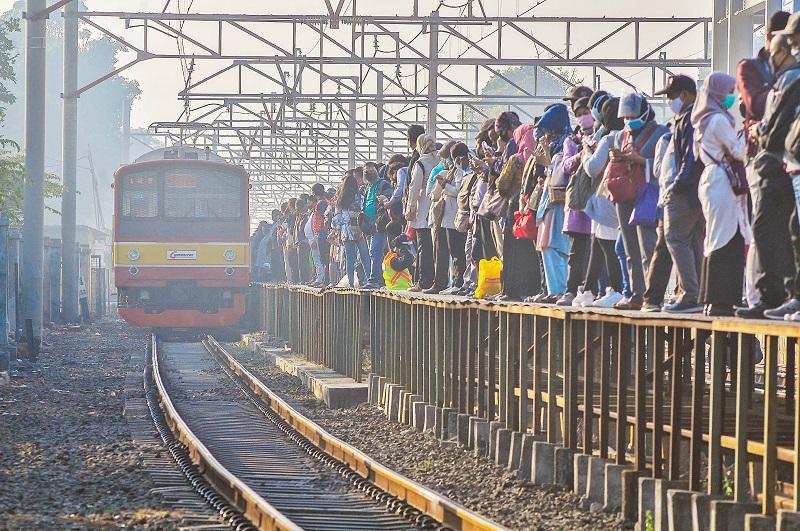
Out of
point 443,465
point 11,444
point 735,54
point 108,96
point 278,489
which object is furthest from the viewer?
point 108,96

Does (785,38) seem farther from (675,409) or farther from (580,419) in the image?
(580,419)

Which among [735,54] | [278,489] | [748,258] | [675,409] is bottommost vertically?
[278,489]

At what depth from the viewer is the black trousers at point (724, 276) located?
27.8 feet

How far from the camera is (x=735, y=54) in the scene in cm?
2228

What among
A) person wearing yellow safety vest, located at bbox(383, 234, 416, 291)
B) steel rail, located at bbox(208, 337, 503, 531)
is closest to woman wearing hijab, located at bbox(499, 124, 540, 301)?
steel rail, located at bbox(208, 337, 503, 531)

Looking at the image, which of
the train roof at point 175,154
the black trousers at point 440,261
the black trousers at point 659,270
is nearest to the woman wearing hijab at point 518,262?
the black trousers at point 440,261

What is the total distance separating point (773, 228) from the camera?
311 inches

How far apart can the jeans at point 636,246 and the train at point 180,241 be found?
64.6 feet

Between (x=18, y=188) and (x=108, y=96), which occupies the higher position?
(x=108, y=96)

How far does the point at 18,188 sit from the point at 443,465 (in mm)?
25702

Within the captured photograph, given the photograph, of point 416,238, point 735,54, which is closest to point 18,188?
point 735,54

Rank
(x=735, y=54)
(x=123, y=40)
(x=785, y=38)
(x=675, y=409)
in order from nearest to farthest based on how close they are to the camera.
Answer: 1. (x=785, y=38)
2. (x=675, y=409)
3. (x=735, y=54)
4. (x=123, y=40)

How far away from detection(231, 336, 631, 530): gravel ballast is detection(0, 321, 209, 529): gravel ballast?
181 centimetres

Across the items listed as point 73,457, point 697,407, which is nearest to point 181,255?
point 73,457
